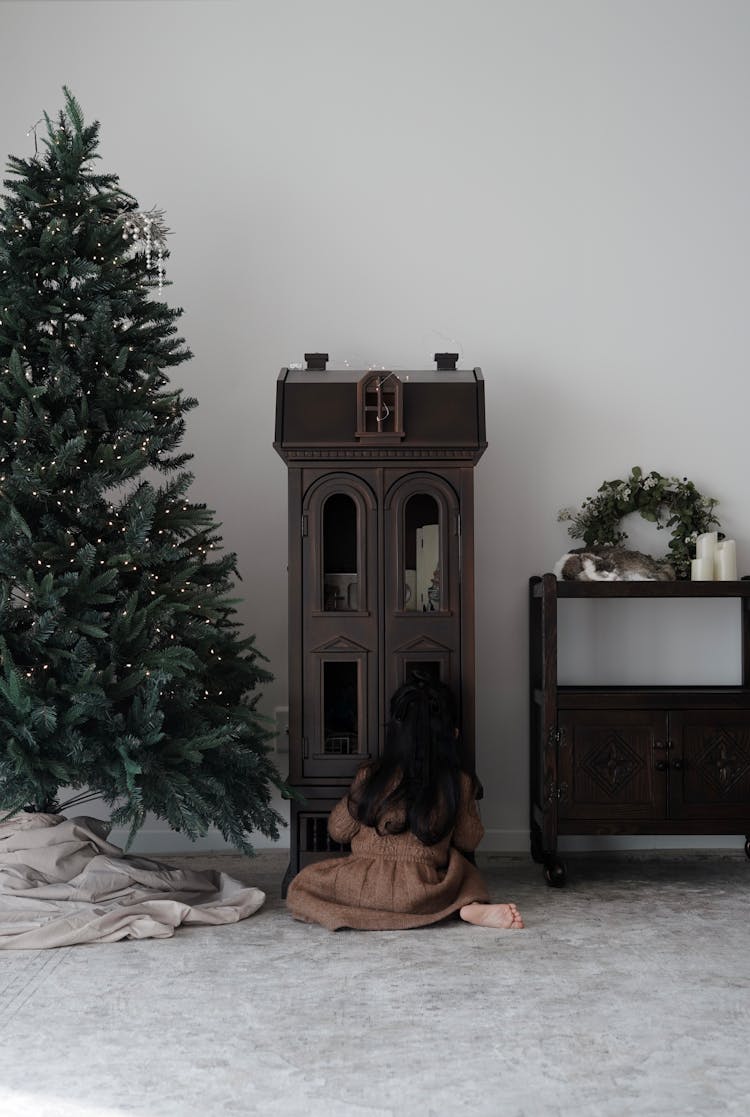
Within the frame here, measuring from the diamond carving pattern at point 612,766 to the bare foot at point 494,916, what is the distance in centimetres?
70

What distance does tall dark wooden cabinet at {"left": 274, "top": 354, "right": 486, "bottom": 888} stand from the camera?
3.62 m

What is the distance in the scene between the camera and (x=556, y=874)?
12.0 feet

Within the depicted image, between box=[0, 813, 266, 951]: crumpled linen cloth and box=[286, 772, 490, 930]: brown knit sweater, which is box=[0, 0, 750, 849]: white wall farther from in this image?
box=[0, 813, 266, 951]: crumpled linen cloth

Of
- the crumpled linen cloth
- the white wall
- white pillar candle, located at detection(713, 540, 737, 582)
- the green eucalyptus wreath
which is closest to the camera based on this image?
the crumpled linen cloth

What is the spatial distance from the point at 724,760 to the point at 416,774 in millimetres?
1181

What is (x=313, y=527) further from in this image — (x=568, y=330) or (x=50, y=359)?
(x=568, y=330)

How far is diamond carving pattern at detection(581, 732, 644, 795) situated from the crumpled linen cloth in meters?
1.25

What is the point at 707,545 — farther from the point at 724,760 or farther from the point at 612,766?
the point at 612,766

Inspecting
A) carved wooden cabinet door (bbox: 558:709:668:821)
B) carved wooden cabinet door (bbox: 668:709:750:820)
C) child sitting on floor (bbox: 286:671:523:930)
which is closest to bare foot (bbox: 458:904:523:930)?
child sitting on floor (bbox: 286:671:523:930)

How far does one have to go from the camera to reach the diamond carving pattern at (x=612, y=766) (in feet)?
12.2

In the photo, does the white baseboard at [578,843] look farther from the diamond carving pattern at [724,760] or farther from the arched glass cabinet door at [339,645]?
the arched glass cabinet door at [339,645]

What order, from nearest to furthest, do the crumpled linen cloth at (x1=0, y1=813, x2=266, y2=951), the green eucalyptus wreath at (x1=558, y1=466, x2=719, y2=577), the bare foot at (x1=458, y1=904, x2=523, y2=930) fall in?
the crumpled linen cloth at (x1=0, y1=813, x2=266, y2=951), the bare foot at (x1=458, y1=904, x2=523, y2=930), the green eucalyptus wreath at (x1=558, y1=466, x2=719, y2=577)

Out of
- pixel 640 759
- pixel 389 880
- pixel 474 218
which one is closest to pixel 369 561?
pixel 389 880

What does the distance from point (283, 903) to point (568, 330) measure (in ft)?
8.17
